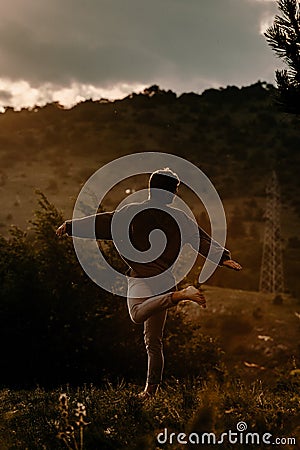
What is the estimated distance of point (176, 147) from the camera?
95.6 m

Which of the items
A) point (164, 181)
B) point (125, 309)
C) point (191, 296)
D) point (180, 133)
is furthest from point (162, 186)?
point (180, 133)

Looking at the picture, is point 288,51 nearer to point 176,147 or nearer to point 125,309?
point 125,309

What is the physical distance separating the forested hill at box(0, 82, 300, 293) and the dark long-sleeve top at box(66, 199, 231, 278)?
45.9m

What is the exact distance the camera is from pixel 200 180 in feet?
317

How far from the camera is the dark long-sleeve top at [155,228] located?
7.57 m

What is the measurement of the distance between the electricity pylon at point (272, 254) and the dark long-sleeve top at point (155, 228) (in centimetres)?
4012

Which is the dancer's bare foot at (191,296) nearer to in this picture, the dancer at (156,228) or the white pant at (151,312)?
the white pant at (151,312)

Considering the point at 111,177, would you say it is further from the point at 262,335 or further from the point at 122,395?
the point at 122,395

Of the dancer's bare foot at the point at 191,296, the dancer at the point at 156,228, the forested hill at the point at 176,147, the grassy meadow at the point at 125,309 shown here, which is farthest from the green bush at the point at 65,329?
the forested hill at the point at 176,147

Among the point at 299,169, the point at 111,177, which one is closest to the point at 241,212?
the point at 299,169

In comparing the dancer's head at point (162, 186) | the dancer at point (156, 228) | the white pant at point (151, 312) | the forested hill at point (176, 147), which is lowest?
the white pant at point (151, 312)

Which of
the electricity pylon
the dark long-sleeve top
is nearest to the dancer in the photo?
the dark long-sleeve top

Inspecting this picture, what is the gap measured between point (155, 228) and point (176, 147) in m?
88.7

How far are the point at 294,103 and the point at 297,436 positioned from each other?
427 centimetres
